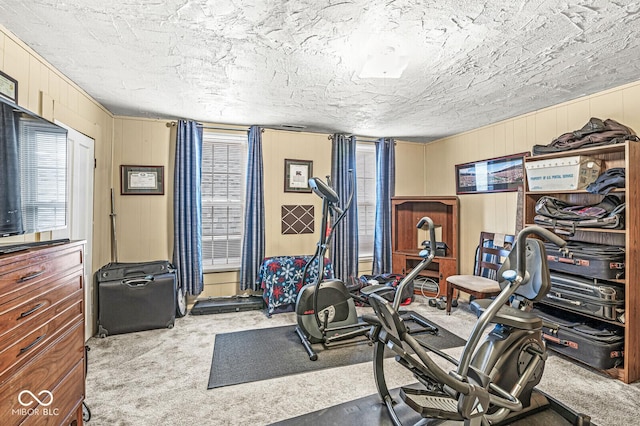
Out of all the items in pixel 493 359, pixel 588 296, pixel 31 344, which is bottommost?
pixel 493 359

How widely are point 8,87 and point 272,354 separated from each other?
105 inches

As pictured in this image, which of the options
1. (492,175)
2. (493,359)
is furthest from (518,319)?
(492,175)

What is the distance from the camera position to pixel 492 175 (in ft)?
13.2

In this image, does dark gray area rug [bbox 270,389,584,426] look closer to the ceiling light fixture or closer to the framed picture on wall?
the ceiling light fixture

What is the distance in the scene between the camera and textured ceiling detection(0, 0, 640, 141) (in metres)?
1.69

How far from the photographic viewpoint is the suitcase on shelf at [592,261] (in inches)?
93.5

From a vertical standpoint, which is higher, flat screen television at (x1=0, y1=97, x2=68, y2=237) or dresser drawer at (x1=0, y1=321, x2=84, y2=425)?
flat screen television at (x1=0, y1=97, x2=68, y2=237)

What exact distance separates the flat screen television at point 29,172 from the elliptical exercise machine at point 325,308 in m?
1.90

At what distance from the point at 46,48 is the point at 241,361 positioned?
2727mm

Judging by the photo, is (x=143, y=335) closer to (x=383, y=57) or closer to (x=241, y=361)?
(x=241, y=361)

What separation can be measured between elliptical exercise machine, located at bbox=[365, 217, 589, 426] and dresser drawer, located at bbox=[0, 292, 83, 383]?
1.57 m

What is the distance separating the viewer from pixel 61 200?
1.89m

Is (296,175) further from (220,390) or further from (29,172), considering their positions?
(29,172)

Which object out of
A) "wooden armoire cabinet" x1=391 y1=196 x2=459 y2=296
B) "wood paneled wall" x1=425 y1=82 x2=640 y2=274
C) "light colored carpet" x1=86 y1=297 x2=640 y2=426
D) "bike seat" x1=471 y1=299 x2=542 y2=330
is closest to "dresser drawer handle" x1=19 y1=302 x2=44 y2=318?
"light colored carpet" x1=86 y1=297 x2=640 y2=426
